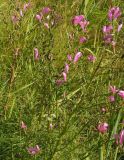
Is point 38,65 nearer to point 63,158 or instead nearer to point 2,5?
point 63,158

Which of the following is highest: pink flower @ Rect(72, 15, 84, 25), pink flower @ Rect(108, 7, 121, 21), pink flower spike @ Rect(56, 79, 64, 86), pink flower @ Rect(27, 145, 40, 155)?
pink flower @ Rect(108, 7, 121, 21)

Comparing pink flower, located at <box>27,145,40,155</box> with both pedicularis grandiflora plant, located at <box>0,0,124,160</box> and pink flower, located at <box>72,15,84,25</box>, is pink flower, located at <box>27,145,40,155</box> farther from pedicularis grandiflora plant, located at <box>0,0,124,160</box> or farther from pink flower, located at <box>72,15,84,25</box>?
pink flower, located at <box>72,15,84,25</box>

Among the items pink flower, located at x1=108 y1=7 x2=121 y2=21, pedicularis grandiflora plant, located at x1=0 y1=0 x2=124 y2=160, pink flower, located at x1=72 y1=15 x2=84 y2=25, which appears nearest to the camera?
pedicularis grandiflora plant, located at x1=0 y1=0 x2=124 y2=160

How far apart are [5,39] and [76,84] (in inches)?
30.9

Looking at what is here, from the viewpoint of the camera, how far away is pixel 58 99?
2199 mm

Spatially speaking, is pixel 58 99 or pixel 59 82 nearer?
pixel 59 82

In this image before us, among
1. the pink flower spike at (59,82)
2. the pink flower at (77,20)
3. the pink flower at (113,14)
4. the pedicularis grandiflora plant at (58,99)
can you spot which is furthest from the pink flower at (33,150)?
the pink flower at (77,20)

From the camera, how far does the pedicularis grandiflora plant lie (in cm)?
178

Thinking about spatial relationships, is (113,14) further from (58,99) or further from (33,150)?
(33,150)

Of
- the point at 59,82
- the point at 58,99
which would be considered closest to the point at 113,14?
the point at 59,82

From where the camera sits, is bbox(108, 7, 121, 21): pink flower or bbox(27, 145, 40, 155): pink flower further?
bbox(108, 7, 121, 21): pink flower

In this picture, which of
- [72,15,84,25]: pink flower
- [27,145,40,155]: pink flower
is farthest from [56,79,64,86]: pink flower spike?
→ [72,15,84,25]: pink flower

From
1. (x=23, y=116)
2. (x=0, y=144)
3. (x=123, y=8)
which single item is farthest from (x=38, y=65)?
(x=123, y=8)

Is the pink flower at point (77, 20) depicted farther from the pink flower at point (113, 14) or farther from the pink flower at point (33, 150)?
the pink flower at point (33, 150)
